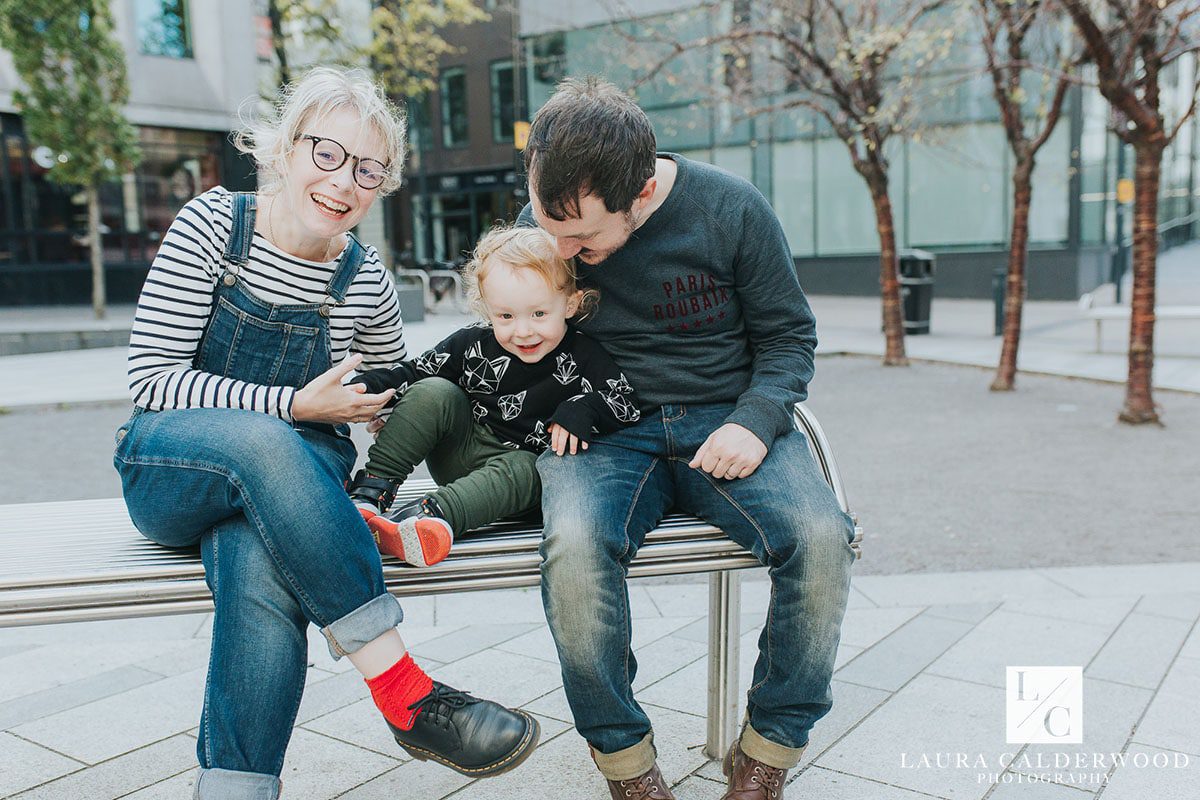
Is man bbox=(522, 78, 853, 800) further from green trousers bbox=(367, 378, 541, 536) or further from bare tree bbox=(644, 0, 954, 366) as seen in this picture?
bare tree bbox=(644, 0, 954, 366)

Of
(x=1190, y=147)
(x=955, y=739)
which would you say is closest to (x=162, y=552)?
(x=955, y=739)

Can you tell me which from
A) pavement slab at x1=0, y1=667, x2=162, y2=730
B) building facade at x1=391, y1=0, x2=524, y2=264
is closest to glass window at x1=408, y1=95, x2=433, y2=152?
building facade at x1=391, y1=0, x2=524, y2=264

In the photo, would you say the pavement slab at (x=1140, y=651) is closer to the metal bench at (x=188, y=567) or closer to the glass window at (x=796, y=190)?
the metal bench at (x=188, y=567)

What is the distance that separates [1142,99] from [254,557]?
6.75 metres

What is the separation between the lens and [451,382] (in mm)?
2512

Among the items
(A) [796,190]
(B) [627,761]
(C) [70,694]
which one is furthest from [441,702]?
(A) [796,190]

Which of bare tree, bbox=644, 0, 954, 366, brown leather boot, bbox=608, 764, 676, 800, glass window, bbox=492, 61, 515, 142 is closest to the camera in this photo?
brown leather boot, bbox=608, 764, 676, 800

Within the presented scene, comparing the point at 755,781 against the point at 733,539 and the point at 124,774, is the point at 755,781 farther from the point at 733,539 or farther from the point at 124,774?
the point at 124,774

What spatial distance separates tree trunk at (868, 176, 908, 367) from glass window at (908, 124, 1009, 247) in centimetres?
884

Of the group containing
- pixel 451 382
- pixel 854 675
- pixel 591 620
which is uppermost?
pixel 451 382

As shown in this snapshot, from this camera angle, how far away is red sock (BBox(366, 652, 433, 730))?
201cm

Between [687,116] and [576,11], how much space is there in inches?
192

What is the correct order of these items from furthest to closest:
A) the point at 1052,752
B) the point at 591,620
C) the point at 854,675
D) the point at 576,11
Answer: the point at 576,11 → the point at 854,675 → the point at 1052,752 → the point at 591,620

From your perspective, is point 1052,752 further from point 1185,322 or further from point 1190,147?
Answer: point 1190,147
